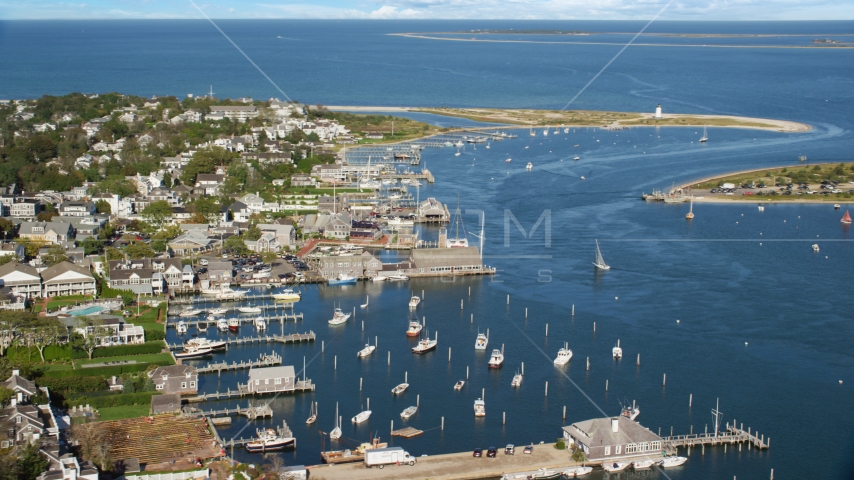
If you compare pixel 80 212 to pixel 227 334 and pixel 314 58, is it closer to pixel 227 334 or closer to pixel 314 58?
pixel 227 334

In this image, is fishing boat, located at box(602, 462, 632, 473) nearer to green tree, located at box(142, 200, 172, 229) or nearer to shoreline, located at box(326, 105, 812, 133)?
green tree, located at box(142, 200, 172, 229)

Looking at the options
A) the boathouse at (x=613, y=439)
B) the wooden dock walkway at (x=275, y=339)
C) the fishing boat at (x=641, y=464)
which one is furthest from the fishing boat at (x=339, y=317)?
the fishing boat at (x=641, y=464)

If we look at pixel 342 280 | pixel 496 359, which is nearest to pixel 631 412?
pixel 496 359

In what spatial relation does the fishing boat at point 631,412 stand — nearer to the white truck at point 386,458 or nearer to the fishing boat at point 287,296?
the white truck at point 386,458

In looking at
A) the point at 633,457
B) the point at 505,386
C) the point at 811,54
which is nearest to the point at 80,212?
the point at 505,386

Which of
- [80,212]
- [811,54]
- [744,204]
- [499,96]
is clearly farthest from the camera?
[811,54]

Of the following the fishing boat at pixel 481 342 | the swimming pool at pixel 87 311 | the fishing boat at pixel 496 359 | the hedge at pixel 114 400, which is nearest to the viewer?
the hedge at pixel 114 400

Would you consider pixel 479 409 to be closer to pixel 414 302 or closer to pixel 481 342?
pixel 481 342
